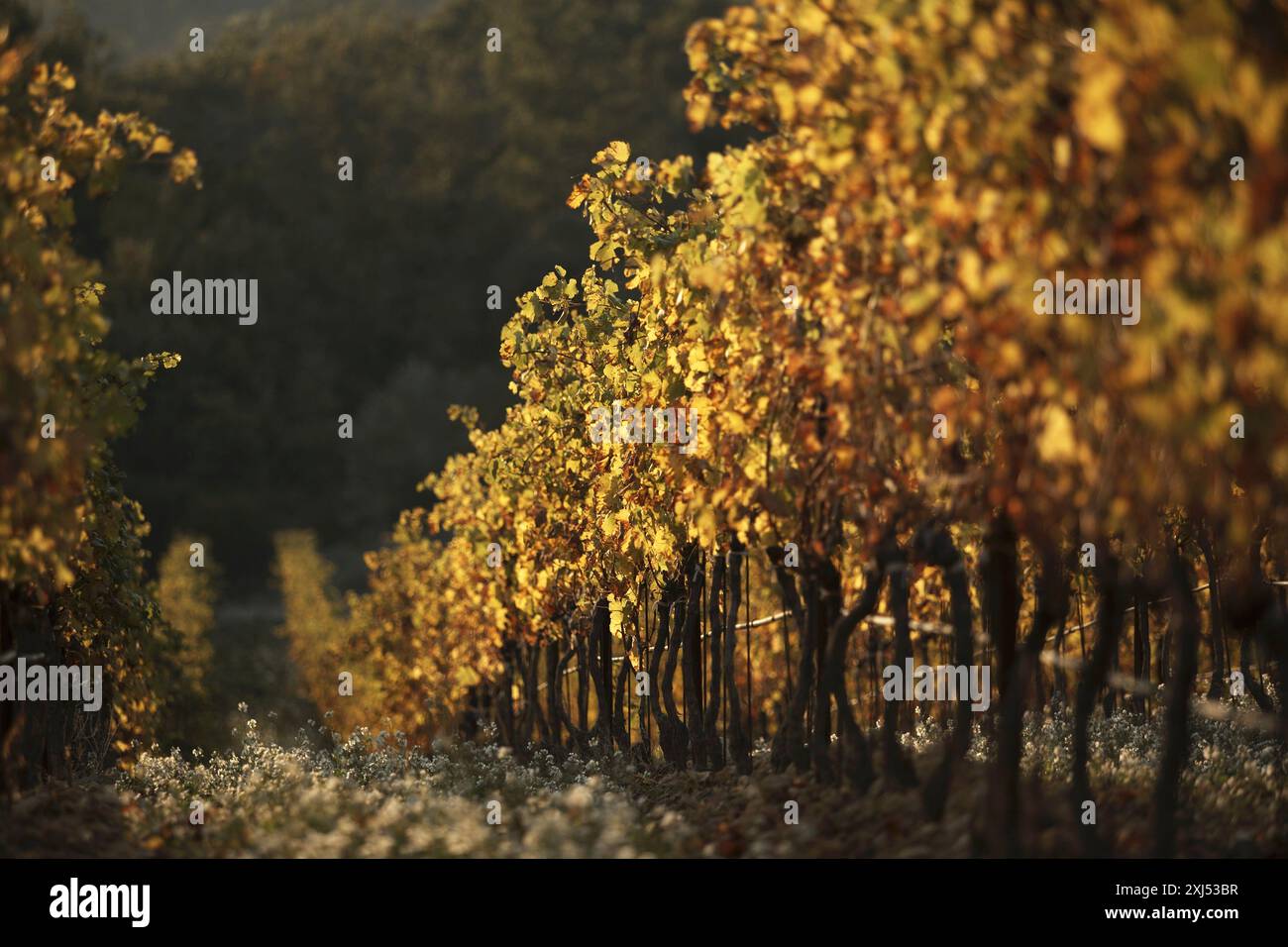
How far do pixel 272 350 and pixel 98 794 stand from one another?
70.5 metres

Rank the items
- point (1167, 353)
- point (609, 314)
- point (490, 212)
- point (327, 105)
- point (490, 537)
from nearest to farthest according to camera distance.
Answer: point (1167, 353)
point (609, 314)
point (490, 537)
point (490, 212)
point (327, 105)

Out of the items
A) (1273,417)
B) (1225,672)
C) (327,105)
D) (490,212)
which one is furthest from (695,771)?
(327,105)

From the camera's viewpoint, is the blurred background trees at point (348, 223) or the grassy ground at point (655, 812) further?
the blurred background trees at point (348, 223)

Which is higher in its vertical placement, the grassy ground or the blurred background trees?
the blurred background trees

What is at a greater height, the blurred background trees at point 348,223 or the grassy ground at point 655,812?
the blurred background trees at point 348,223

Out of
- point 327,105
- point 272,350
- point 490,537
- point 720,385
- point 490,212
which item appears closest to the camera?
point 720,385

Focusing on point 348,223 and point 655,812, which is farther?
point 348,223

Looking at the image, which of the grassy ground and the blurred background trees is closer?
the grassy ground

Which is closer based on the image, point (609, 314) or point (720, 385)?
point (720, 385)

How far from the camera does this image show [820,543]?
10469 millimetres

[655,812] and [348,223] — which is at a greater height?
[348,223]

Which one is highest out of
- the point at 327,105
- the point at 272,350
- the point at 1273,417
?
the point at 327,105

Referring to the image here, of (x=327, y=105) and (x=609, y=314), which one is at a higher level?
(x=327, y=105)
